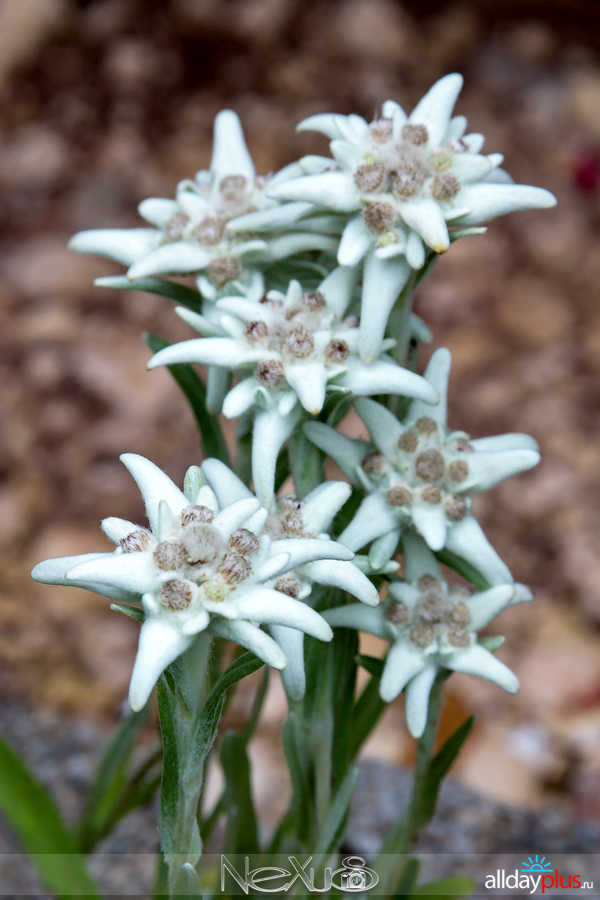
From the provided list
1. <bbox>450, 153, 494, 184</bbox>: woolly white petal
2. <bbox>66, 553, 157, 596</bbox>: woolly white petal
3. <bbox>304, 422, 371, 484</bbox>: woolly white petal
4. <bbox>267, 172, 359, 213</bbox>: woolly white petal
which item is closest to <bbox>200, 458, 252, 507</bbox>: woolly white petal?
<bbox>304, 422, 371, 484</bbox>: woolly white petal

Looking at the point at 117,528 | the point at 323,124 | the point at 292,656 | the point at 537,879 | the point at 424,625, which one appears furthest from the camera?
the point at 537,879

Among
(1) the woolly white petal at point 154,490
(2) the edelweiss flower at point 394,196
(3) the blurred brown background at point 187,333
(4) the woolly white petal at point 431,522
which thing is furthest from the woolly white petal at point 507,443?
(3) the blurred brown background at point 187,333

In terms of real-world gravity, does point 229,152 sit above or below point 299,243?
above

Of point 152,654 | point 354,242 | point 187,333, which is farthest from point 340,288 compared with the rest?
point 187,333

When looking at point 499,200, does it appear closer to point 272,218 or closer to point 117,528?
point 272,218

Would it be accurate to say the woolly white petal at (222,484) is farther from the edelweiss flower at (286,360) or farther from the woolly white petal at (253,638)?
the woolly white petal at (253,638)

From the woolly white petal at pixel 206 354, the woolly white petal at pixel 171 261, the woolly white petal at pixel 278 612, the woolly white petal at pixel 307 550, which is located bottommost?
the woolly white petal at pixel 278 612

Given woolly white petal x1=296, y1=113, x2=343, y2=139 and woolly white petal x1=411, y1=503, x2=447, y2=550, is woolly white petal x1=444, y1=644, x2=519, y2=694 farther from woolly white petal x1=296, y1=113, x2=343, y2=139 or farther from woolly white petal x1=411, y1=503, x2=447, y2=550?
woolly white petal x1=296, y1=113, x2=343, y2=139

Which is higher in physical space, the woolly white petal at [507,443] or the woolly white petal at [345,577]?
the woolly white petal at [507,443]
